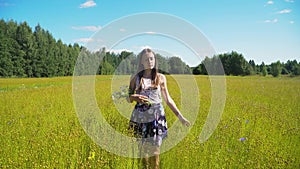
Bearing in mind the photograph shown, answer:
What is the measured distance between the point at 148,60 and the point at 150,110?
58 centimetres

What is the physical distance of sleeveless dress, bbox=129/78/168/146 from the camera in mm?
3002

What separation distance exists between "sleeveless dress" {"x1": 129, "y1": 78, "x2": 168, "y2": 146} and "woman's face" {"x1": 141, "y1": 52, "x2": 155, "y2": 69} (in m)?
0.18

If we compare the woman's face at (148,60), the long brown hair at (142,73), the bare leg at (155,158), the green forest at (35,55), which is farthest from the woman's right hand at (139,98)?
the green forest at (35,55)

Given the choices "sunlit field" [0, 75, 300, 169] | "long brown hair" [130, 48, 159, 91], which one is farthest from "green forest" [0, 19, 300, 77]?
"long brown hair" [130, 48, 159, 91]

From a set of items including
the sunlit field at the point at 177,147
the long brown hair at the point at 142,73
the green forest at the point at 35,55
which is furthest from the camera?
the green forest at the point at 35,55

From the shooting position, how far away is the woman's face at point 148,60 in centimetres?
293

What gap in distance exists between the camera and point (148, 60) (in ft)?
9.70

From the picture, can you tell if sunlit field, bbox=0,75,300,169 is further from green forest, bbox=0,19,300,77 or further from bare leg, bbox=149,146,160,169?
green forest, bbox=0,19,300,77

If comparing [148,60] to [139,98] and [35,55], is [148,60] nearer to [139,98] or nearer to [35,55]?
[139,98]

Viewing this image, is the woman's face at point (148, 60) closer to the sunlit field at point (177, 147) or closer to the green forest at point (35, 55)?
the sunlit field at point (177, 147)

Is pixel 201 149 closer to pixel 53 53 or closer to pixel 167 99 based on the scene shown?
pixel 167 99

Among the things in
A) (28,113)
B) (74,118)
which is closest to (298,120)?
(74,118)

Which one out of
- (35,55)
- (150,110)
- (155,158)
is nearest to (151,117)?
(150,110)

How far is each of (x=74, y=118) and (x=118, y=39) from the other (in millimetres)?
2831
